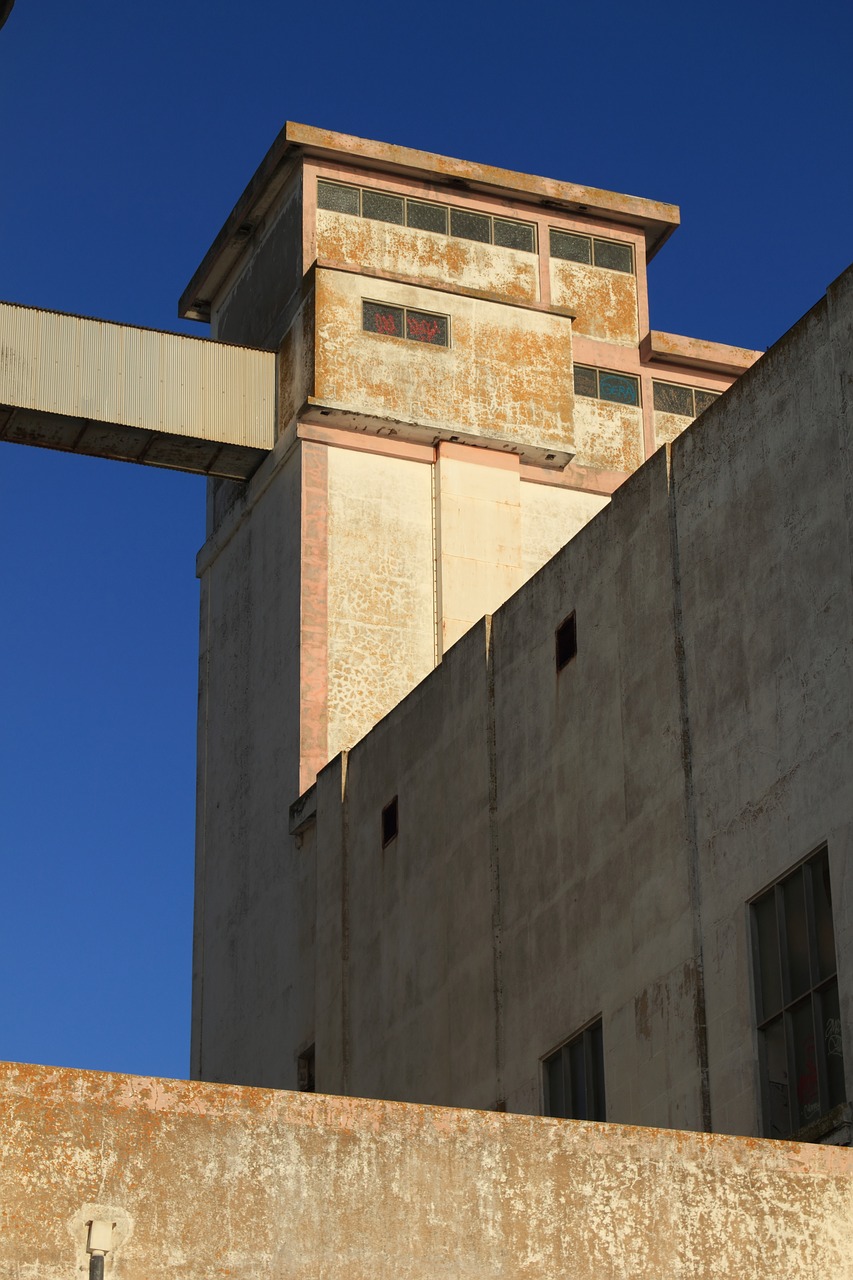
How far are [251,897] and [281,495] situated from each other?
243 inches

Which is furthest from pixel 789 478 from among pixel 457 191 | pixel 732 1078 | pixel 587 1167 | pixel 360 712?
pixel 457 191

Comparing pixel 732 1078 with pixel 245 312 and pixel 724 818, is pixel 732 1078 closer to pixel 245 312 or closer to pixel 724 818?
pixel 724 818

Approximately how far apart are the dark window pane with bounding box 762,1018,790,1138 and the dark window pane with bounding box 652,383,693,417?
19.1 m

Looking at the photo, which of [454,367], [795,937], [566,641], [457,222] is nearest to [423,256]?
[457,222]

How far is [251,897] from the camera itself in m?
33.6

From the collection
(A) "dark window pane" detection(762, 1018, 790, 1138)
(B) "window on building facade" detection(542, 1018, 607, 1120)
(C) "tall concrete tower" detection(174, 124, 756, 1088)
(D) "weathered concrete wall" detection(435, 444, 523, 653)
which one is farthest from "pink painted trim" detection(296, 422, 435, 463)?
(A) "dark window pane" detection(762, 1018, 790, 1138)

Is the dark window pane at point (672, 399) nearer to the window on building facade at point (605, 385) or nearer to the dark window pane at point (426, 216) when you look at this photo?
the window on building facade at point (605, 385)

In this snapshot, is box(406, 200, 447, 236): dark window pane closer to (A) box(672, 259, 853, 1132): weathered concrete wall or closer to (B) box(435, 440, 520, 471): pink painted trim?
(B) box(435, 440, 520, 471): pink painted trim

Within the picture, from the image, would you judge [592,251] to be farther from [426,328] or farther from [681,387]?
[426,328]

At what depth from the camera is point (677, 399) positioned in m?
37.4

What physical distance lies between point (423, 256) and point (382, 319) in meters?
1.66

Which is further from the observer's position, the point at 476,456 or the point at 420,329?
the point at 420,329

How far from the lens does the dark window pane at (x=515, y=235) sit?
36.4m

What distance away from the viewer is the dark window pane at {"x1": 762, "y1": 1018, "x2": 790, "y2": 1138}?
19078 mm
